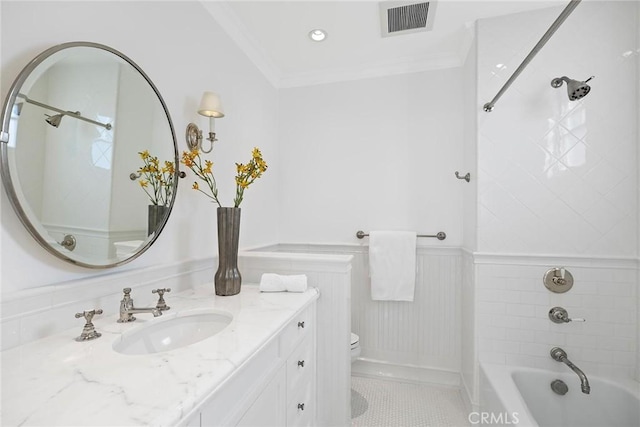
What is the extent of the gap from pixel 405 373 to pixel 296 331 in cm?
139

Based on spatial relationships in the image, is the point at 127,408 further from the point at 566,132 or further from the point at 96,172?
the point at 566,132

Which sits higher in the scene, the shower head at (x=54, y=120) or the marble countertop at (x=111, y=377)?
the shower head at (x=54, y=120)

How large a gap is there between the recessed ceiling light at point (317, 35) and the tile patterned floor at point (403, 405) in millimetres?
2410

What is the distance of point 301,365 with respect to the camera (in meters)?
1.26

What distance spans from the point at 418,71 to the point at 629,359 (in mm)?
2152

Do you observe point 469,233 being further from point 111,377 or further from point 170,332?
point 111,377

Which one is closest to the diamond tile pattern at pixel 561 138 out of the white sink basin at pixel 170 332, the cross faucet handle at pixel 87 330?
the white sink basin at pixel 170 332

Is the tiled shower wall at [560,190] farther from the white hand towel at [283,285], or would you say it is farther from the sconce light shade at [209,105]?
the sconce light shade at [209,105]

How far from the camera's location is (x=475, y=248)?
1.75 m

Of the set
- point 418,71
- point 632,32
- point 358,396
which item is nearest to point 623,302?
point 632,32

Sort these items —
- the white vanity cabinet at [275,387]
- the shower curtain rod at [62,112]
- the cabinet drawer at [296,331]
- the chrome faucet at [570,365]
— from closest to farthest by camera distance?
the white vanity cabinet at [275,387] < the shower curtain rod at [62,112] < the cabinet drawer at [296,331] < the chrome faucet at [570,365]

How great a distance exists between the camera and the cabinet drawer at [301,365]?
3.82 ft

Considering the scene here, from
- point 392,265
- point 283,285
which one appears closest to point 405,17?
point 392,265

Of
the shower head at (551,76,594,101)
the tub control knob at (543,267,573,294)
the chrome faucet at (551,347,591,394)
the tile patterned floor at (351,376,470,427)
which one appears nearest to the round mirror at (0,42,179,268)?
the tile patterned floor at (351,376,470,427)
